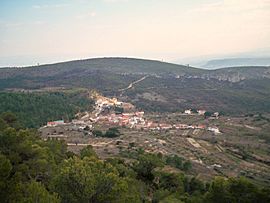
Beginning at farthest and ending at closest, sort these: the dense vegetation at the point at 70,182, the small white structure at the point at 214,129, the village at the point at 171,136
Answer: the small white structure at the point at 214,129
the village at the point at 171,136
the dense vegetation at the point at 70,182

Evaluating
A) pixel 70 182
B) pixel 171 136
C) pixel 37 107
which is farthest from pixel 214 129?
pixel 70 182

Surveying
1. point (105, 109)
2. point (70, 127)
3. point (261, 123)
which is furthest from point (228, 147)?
point (105, 109)

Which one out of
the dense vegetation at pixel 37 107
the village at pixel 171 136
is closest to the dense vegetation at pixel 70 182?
the village at pixel 171 136

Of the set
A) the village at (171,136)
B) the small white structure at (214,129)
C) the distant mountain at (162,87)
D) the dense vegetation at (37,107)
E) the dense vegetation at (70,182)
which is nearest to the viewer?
the dense vegetation at (70,182)

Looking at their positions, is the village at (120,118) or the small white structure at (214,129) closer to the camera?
the small white structure at (214,129)

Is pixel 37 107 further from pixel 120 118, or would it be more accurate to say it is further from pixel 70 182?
pixel 70 182

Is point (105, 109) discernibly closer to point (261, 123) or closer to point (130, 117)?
point (130, 117)

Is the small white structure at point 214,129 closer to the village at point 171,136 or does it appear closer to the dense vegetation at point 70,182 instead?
the village at point 171,136

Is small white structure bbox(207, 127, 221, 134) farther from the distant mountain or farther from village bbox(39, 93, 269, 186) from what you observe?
the distant mountain

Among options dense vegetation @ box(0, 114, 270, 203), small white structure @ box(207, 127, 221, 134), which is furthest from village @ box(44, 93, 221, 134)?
dense vegetation @ box(0, 114, 270, 203)
